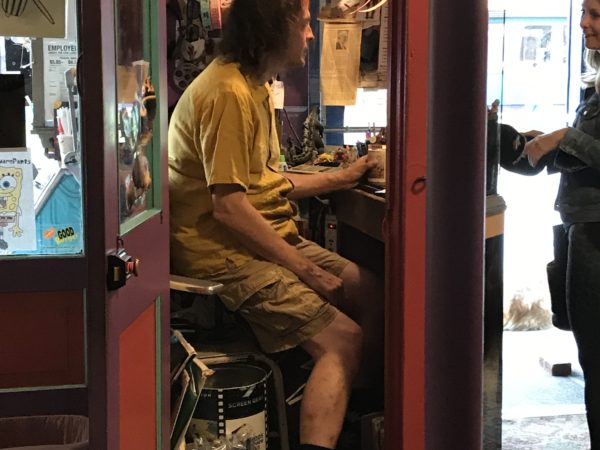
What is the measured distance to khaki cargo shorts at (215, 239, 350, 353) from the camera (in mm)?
2318

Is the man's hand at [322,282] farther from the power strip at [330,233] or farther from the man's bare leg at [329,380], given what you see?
the power strip at [330,233]

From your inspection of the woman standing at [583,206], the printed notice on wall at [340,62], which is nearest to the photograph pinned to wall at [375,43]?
the printed notice on wall at [340,62]

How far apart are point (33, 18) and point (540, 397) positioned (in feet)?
9.21

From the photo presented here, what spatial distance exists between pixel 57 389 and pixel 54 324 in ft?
0.37

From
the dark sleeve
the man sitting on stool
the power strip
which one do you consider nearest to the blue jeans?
the dark sleeve

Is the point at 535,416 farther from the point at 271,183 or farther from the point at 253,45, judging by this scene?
the point at 253,45

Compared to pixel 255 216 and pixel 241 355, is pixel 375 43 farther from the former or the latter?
pixel 241 355

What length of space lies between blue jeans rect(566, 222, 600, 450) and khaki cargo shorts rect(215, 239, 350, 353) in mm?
795

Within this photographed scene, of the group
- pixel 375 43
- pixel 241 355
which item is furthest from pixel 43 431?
pixel 375 43

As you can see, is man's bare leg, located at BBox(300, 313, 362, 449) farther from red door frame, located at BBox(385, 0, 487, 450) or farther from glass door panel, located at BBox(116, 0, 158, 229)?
red door frame, located at BBox(385, 0, 487, 450)

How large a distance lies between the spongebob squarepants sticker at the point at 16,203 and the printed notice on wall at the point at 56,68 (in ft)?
0.29

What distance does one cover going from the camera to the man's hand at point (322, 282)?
2.40m

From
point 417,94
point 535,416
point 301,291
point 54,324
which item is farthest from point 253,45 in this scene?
point 535,416

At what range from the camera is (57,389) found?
1.37 metres
